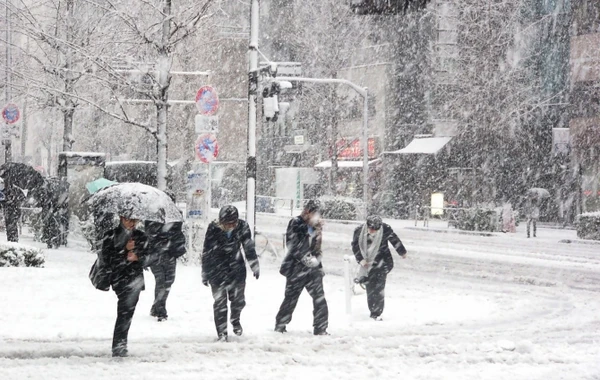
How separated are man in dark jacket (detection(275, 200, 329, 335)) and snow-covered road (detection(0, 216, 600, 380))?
1.24 ft

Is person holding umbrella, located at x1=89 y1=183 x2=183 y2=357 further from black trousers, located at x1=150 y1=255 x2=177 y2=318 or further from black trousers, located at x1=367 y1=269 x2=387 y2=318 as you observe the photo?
black trousers, located at x1=367 y1=269 x2=387 y2=318

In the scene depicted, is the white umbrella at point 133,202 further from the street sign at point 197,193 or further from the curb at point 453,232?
the curb at point 453,232

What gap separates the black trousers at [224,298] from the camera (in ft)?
31.3

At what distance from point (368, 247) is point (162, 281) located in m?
3.09

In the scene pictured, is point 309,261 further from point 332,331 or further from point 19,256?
point 19,256

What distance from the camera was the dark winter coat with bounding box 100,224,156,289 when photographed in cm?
848

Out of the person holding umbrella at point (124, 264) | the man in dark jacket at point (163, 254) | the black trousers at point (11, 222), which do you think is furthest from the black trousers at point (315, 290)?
the black trousers at point (11, 222)

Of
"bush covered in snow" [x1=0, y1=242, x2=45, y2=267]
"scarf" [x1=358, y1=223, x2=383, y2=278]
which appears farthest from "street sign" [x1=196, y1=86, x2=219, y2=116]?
"scarf" [x1=358, y1=223, x2=383, y2=278]

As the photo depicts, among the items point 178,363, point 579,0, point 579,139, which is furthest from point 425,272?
point 579,0

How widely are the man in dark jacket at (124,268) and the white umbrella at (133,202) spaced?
12.6 inches

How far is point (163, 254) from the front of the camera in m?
11.1

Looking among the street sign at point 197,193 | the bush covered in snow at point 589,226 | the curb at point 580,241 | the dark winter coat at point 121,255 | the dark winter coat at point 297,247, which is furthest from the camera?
the bush covered in snow at point 589,226

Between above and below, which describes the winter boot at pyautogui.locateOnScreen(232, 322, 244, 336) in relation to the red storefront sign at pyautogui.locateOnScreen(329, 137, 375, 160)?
below

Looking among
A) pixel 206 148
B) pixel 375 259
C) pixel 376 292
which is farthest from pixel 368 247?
pixel 206 148
